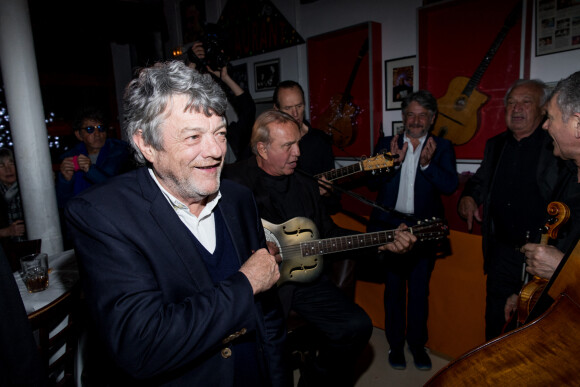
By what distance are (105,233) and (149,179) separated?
0.30 m

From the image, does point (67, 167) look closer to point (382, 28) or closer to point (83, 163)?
point (83, 163)

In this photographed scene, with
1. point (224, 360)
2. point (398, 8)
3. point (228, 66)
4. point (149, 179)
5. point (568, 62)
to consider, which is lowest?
point (224, 360)

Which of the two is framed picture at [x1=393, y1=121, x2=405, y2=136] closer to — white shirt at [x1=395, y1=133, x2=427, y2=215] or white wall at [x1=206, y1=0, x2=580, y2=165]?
white wall at [x1=206, y1=0, x2=580, y2=165]

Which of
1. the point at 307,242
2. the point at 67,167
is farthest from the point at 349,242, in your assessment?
the point at 67,167

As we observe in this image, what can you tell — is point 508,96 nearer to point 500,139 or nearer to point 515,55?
point 500,139

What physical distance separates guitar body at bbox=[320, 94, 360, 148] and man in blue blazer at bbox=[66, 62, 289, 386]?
3.06 m

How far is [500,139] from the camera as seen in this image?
291cm

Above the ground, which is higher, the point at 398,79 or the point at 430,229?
the point at 398,79

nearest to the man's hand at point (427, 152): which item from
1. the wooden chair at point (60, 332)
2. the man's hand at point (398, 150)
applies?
the man's hand at point (398, 150)

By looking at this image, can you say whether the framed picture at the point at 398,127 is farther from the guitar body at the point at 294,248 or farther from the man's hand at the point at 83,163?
the man's hand at the point at 83,163

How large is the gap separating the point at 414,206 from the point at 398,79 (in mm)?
1584

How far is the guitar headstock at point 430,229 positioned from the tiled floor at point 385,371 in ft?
3.96

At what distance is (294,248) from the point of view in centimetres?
260

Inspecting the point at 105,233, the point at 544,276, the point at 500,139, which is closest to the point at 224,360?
the point at 105,233
